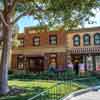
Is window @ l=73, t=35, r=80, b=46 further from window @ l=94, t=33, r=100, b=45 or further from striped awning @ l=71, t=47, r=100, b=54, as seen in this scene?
window @ l=94, t=33, r=100, b=45

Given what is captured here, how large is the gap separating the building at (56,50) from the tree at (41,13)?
15259mm

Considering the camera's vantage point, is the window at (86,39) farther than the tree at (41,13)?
Yes

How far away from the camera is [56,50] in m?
38.6

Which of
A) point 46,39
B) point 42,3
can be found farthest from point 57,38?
point 42,3

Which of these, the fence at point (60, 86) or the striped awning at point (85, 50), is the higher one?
the striped awning at point (85, 50)

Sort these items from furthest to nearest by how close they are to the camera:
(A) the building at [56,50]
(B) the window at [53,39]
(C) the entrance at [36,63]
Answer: (C) the entrance at [36,63], (B) the window at [53,39], (A) the building at [56,50]

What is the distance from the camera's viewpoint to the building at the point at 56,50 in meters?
36.9

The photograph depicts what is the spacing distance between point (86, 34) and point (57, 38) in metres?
4.09

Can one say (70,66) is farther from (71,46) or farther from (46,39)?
(46,39)

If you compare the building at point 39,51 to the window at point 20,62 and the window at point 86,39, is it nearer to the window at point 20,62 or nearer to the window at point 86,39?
the window at point 20,62

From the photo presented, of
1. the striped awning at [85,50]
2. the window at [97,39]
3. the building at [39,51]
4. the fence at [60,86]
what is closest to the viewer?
the fence at [60,86]

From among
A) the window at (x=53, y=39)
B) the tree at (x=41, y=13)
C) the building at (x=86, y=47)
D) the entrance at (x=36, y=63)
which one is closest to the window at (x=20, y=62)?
the entrance at (x=36, y=63)

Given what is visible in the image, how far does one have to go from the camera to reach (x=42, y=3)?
58.9 feet

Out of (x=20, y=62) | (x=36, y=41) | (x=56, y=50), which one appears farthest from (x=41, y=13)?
(x=20, y=62)
